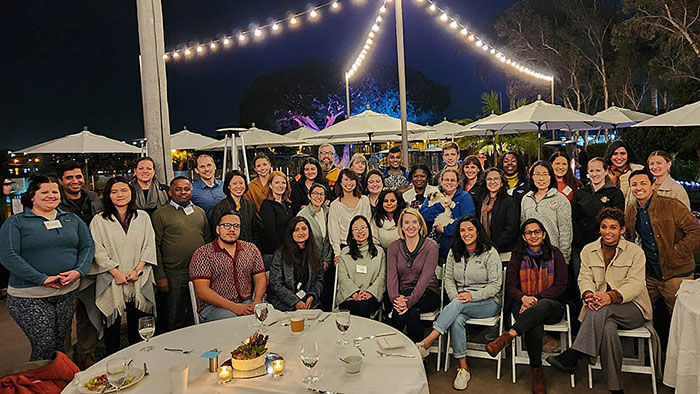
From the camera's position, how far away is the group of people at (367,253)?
3.43 m

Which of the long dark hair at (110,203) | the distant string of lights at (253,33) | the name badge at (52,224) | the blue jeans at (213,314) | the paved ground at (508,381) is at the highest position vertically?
the distant string of lights at (253,33)

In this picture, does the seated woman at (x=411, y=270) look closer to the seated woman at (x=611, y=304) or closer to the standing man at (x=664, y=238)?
the seated woman at (x=611, y=304)

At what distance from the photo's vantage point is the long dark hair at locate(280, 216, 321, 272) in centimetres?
405

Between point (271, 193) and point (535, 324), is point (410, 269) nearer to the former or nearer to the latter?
point (535, 324)

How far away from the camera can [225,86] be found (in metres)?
37.1

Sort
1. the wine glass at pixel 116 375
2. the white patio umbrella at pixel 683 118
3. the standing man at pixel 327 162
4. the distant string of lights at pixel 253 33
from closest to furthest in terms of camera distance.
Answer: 1. the wine glass at pixel 116 375
2. the white patio umbrella at pixel 683 118
3. the standing man at pixel 327 162
4. the distant string of lights at pixel 253 33

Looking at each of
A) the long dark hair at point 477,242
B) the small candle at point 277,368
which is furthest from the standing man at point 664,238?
the small candle at point 277,368

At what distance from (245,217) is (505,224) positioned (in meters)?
2.35

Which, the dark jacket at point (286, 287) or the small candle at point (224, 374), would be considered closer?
the small candle at point (224, 374)

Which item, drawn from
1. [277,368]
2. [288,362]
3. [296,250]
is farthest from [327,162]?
[277,368]

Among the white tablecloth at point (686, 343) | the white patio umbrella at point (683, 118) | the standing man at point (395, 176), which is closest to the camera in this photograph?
the white tablecloth at point (686, 343)

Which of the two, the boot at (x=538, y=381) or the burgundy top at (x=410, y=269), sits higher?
the burgundy top at (x=410, y=269)

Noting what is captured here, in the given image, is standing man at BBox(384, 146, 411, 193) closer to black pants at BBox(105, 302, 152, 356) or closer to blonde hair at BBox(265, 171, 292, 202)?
blonde hair at BBox(265, 171, 292, 202)

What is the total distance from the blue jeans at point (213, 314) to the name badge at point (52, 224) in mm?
1180
